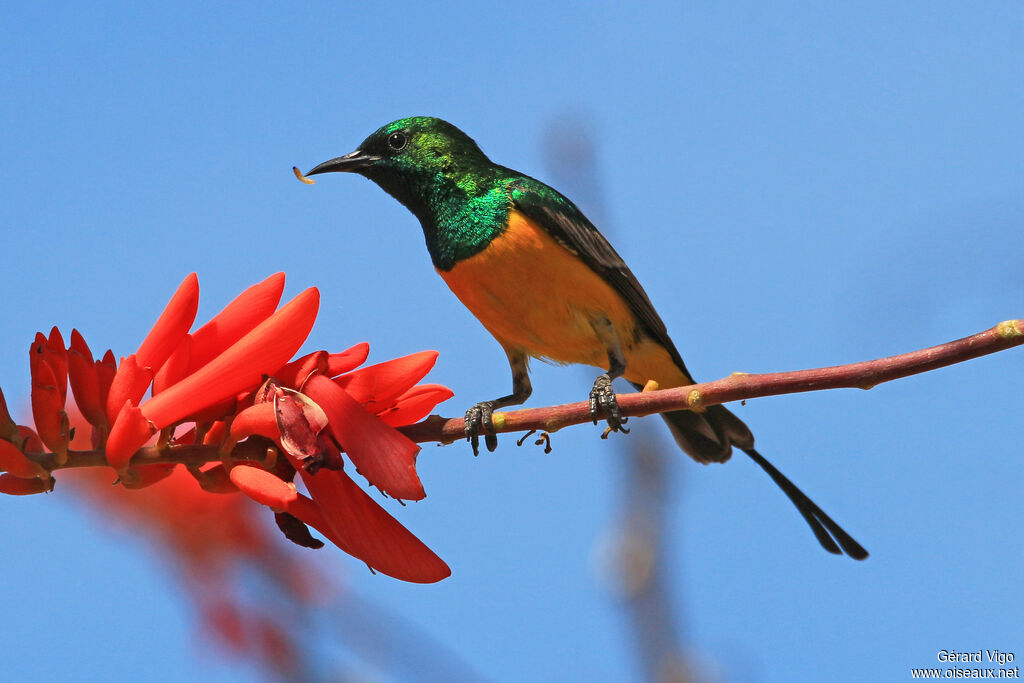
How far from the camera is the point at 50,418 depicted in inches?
86.0

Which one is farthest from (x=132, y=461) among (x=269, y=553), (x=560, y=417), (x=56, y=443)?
(x=269, y=553)

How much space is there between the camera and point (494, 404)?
155 inches

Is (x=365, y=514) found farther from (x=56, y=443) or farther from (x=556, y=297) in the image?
(x=556, y=297)

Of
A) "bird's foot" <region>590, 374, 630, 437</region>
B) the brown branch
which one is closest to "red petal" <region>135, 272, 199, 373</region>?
the brown branch

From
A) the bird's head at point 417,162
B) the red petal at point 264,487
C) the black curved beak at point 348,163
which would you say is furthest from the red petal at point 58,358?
the bird's head at point 417,162

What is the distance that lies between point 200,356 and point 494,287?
1.62 metres

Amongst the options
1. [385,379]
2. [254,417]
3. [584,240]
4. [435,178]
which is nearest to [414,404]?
[385,379]

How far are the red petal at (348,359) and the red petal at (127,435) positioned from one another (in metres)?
0.41

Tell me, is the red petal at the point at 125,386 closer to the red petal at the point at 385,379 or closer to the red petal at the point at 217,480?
the red petal at the point at 217,480

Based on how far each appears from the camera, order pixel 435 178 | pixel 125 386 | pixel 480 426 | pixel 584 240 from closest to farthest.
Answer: pixel 125 386
pixel 480 426
pixel 435 178
pixel 584 240

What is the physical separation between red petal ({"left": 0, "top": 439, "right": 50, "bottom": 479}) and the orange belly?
76.1 inches

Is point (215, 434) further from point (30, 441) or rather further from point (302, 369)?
point (30, 441)

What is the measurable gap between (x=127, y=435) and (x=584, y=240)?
7.57ft

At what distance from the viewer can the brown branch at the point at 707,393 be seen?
67.4 inches
